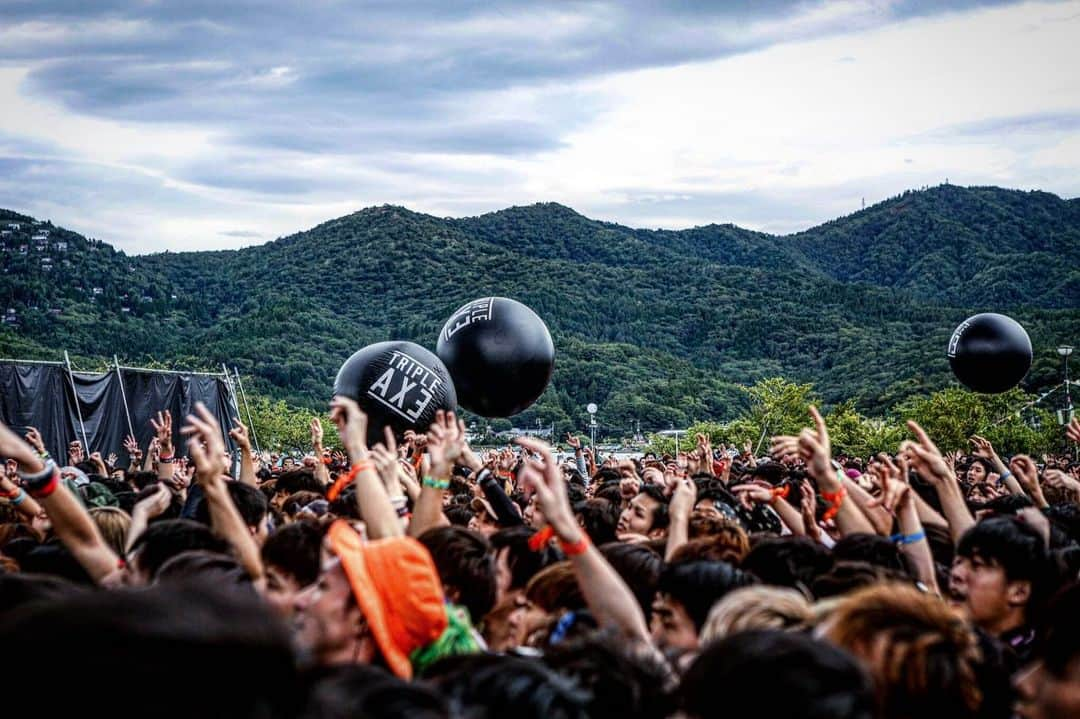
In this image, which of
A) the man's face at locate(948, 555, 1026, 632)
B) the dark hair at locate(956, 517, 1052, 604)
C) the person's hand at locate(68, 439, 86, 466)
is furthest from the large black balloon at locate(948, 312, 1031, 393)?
the person's hand at locate(68, 439, 86, 466)

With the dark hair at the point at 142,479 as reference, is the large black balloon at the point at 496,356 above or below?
above

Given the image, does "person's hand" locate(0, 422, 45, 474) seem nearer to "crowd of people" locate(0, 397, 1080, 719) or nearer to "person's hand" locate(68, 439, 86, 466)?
"crowd of people" locate(0, 397, 1080, 719)

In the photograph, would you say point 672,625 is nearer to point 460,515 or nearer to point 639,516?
point 639,516

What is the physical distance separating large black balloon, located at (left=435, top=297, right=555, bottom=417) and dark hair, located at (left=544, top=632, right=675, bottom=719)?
6.85 meters

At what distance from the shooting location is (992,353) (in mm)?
13562

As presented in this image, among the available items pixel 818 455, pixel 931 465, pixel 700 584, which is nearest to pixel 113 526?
pixel 700 584

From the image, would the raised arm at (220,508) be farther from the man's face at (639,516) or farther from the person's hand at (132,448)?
the person's hand at (132,448)

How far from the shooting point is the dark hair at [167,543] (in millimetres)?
4012

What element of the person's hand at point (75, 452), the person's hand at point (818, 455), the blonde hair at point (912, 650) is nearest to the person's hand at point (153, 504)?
the person's hand at point (818, 455)

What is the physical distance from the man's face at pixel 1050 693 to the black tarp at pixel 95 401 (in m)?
13.7

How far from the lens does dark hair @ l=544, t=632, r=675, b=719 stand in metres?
2.64

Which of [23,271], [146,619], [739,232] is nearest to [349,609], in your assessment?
[146,619]

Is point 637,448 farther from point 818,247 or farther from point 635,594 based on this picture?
point 818,247

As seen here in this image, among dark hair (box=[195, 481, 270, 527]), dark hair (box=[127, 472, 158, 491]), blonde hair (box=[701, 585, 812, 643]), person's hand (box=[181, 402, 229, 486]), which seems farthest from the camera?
dark hair (box=[127, 472, 158, 491])
